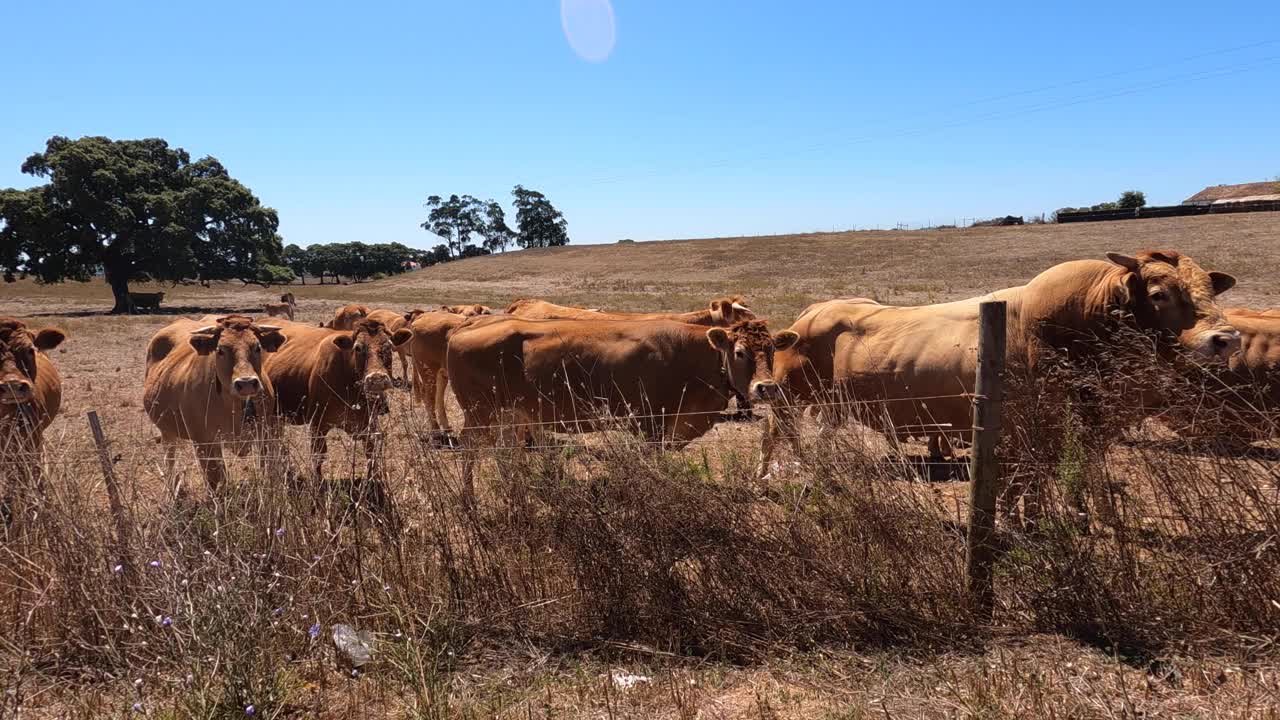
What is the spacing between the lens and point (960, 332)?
273 inches

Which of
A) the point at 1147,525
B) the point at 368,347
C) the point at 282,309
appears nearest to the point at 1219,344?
the point at 1147,525

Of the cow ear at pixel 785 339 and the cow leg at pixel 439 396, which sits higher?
the cow ear at pixel 785 339

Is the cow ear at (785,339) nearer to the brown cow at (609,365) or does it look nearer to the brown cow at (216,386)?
the brown cow at (609,365)

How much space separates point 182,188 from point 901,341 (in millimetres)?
47518

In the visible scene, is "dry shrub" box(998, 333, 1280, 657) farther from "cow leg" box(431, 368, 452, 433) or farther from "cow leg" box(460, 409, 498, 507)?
"cow leg" box(431, 368, 452, 433)

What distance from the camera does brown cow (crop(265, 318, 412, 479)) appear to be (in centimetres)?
795

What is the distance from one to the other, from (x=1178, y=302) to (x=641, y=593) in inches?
165

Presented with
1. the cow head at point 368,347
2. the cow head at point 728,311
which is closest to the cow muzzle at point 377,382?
the cow head at point 368,347

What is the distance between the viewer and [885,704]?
11.7 feet

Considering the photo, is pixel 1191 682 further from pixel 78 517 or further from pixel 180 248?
pixel 180 248

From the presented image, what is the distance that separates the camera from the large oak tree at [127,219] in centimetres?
3853

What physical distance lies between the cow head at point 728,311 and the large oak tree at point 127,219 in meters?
38.4

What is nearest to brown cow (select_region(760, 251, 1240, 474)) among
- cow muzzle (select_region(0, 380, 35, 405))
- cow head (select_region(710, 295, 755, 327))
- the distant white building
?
cow head (select_region(710, 295, 755, 327))

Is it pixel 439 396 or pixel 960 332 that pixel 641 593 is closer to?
pixel 960 332
